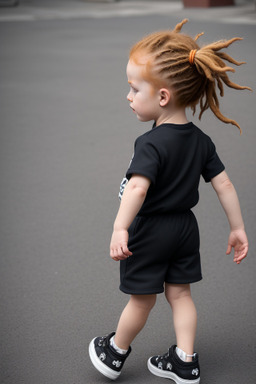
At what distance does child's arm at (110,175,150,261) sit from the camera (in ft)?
8.02

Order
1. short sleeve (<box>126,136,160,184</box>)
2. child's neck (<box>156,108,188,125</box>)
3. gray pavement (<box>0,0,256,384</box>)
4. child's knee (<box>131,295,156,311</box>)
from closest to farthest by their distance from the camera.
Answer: short sleeve (<box>126,136,160,184</box>)
child's neck (<box>156,108,188,125</box>)
child's knee (<box>131,295,156,311</box>)
gray pavement (<box>0,0,256,384</box>)

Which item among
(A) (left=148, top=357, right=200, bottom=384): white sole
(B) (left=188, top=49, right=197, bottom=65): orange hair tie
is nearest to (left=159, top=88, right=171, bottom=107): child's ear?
(B) (left=188, top=49, right=197, bottom=65): orange hair tie

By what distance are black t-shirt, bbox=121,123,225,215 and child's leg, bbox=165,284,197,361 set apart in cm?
31

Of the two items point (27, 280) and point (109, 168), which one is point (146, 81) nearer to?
point (27, 280)

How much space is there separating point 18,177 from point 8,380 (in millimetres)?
2711

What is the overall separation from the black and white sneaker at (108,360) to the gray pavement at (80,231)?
7 centimetres

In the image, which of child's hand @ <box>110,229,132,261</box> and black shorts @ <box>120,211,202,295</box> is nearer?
child's hand @ <box>110,229,132,261</box>

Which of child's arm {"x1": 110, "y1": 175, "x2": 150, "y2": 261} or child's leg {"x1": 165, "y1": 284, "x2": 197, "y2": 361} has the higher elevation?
child's arm {"x1": 110, "y1": 175, "x2": 150, "y2": 261}

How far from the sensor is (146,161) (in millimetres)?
2447

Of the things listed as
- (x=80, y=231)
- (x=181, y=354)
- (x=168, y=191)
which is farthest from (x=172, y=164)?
(x=80, y=231)

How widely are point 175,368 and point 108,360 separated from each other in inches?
10.1

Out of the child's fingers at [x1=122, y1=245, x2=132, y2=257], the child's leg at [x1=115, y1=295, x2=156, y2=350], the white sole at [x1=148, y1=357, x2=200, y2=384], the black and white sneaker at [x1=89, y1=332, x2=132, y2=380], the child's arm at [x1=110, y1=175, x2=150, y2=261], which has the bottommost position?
the white sole at [x1=148, y1=357, x2=200, y2=384]

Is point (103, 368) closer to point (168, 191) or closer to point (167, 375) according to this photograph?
point (167, 375)

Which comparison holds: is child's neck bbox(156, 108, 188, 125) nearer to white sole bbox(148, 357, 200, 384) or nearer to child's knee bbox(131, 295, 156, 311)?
child's knee bbox(131, 295, 156, 311)
